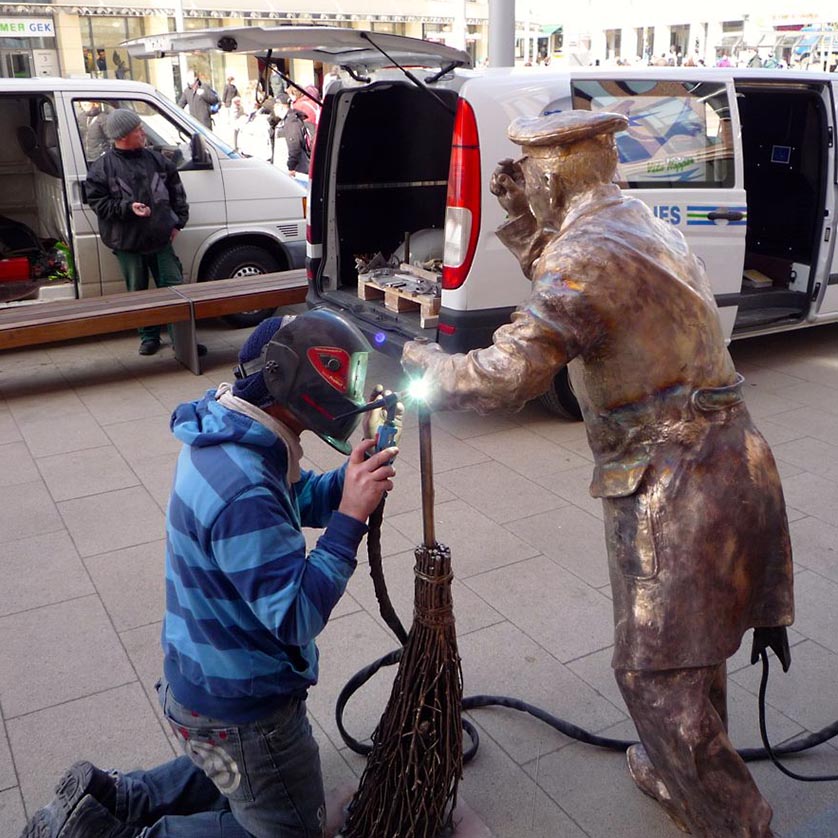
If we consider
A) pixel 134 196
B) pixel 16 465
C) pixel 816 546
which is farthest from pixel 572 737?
pixel 134 196

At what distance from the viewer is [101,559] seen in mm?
4039

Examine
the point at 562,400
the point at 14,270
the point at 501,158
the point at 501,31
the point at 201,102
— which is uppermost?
the point at 501,31

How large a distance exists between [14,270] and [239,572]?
6399 millimetres

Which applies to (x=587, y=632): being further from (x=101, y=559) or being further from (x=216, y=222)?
(x=216, y=222)

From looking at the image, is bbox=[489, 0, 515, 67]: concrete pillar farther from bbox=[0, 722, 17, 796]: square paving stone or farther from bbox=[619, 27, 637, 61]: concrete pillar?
bbox=[619, 27, 637, 61]: concrete pillar

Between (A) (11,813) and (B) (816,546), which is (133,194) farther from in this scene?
(B) (816,546)

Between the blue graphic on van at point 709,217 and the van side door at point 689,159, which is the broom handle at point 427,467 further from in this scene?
the blue graphic on van at point 709,217

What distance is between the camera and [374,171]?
6227 millimetres

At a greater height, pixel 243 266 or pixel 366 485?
pixel 366 485

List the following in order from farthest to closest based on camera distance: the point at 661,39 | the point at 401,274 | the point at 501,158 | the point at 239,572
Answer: the point at 661,39 < the point at 401,274 < the point at 501,158 < the point at 239,572

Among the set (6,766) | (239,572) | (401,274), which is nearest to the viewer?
(239,572)

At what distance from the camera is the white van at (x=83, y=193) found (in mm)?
6809

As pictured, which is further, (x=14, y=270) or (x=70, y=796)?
(x=14, y=270)

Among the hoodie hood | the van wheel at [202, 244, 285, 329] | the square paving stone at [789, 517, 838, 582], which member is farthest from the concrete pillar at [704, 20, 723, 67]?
the hoodie hood
